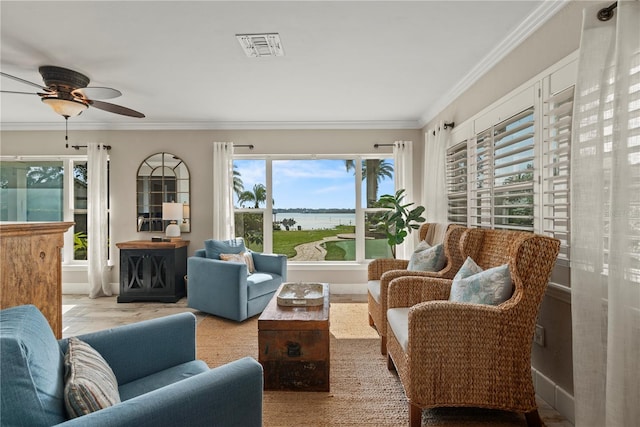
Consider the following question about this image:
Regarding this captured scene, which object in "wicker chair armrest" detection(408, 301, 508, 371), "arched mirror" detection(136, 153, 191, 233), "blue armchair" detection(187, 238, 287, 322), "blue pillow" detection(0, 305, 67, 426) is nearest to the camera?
"blue pillow" detection(0, 305, 67, 426)

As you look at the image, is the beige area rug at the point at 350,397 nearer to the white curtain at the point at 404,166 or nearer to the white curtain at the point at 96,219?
the white curtain at the point at 404,166

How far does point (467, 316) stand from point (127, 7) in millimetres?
2674

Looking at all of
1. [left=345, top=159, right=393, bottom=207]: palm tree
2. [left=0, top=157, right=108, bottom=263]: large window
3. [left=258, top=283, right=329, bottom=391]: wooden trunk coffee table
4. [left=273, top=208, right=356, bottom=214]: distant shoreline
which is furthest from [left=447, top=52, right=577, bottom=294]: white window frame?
[left=0, top=157, right=108, bottom=263]: large window

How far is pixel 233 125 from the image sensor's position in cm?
472

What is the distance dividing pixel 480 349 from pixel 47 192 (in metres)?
5.86

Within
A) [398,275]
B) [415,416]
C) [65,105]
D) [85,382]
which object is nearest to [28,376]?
[85,382]

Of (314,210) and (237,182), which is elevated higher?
(237,182)

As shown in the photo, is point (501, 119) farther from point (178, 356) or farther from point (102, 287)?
point (102, 287)

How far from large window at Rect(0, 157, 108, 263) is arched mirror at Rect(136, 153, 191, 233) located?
916 millimetres

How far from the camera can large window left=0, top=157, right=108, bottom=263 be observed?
483 cm

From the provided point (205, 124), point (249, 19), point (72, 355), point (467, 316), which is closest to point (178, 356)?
point (72, 355)

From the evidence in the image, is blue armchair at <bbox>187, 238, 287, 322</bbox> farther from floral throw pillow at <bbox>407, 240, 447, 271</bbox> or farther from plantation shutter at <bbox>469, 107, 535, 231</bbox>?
plantation shutter at <bbox>469, 107, 535, 231</bbox>

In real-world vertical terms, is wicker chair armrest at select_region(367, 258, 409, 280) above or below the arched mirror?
below

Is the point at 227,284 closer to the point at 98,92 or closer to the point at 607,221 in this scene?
the point at 98,92
